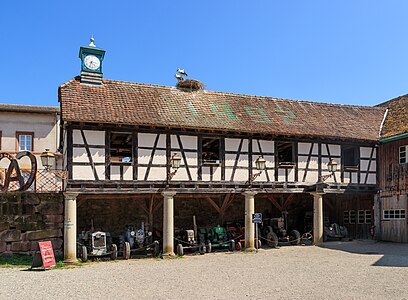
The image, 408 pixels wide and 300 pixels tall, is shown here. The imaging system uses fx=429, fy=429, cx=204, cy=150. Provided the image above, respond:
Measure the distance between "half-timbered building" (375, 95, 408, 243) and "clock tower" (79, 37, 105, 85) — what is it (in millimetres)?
13365

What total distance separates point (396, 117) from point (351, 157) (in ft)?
10.3

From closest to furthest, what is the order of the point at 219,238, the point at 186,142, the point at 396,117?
the point at 186,142 < the point at 219,238 < the point at 396,117

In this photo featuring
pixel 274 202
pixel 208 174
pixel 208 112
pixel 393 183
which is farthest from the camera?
pixel 274 202

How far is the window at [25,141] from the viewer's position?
2502cm

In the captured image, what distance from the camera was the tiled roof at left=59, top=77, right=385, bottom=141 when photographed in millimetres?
16516

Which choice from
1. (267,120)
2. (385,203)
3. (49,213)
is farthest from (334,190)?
(49,213)

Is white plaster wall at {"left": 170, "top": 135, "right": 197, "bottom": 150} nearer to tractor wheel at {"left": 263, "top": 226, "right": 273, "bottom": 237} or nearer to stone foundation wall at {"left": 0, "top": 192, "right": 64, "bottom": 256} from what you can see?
stone foundation wall at {"left": 0, "top": 192, "right": 64, "bottom": 256}

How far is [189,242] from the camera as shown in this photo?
17.6 meters

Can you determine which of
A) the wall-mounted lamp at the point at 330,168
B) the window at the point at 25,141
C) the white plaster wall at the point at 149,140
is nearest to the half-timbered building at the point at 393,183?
the wall-mounted lamp at the point at 330,168

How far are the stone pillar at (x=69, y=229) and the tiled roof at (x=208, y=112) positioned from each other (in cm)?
286

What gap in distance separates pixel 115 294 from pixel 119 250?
7.65m

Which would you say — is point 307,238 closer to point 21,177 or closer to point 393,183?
point 393,183

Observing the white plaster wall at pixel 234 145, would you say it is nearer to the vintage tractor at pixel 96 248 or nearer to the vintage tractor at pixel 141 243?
the vintage tractor at pixel 141 243

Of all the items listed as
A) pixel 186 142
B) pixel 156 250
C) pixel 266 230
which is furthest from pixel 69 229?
pixel 266 230
